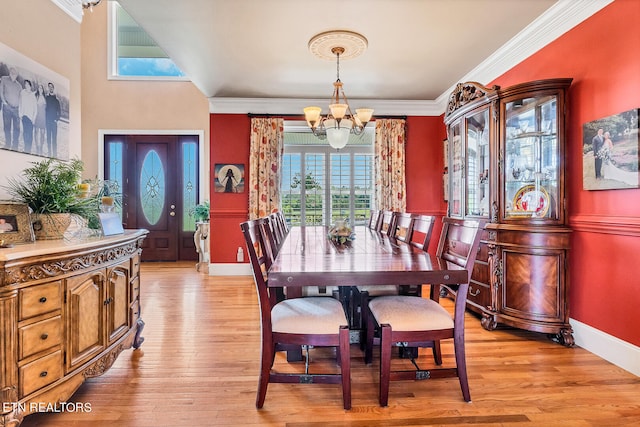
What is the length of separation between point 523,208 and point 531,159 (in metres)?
0.42

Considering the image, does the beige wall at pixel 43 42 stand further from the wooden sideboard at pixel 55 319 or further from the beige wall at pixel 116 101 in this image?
the beige wall at pixel 116 101

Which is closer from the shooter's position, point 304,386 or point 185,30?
point 304,386

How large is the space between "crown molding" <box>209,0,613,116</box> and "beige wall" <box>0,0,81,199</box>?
8.01ft

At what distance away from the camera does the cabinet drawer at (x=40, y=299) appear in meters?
1.46

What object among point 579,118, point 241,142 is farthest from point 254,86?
point 579,118

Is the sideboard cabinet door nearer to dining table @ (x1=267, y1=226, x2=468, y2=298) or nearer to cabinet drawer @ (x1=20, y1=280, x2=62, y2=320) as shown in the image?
cabinet drawer @ (x1=20, y1=280, x2=62, y2=320)

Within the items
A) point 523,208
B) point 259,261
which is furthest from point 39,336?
point 523,208

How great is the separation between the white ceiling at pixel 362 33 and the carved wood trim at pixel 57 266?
6.56 ft

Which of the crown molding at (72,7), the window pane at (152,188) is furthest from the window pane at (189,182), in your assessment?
the crown molding at (72,7)

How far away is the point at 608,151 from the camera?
2287 mm

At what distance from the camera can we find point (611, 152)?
2.27 meters

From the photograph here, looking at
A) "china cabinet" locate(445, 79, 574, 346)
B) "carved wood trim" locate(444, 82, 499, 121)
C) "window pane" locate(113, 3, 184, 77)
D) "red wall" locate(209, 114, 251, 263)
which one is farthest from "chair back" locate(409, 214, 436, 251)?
"window pane" locate(113, 3, 184, 77)

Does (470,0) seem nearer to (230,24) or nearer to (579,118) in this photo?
(579,118)

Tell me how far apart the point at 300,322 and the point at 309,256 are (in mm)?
424
